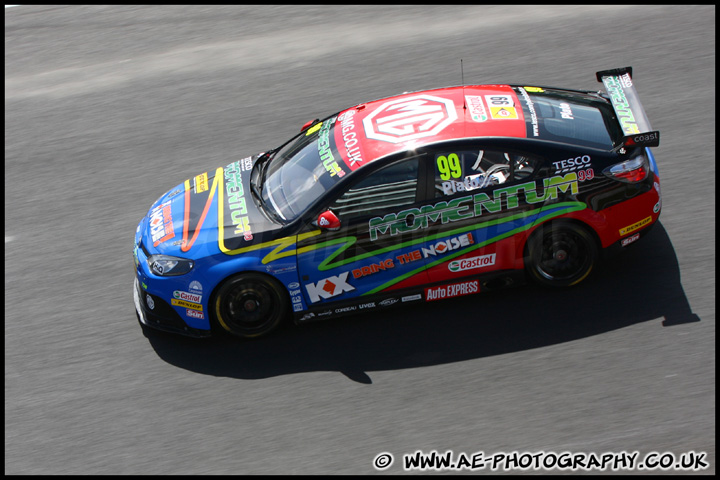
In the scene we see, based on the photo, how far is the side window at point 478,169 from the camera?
6.36 meters

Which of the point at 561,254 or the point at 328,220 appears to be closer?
the point at 328,220

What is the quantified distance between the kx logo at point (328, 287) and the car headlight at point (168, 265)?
0.95 meters

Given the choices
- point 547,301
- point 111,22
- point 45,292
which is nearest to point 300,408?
point 547,301

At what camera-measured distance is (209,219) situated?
267 inches

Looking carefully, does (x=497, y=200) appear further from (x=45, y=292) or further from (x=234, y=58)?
(x=234, y=58)

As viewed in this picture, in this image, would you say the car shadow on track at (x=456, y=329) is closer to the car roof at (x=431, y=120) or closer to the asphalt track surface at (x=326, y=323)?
the asphalt track surface at (x=326, y=323)

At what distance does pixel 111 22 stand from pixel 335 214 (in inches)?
271

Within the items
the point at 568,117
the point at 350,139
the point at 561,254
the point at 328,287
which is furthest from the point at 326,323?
the point at 568,117

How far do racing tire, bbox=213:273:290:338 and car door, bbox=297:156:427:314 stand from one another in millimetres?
286

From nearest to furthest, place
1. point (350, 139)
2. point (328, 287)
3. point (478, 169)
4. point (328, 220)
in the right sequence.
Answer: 1. point (328, 220)
2. point (478, 169)
3. point (328, 287)
4. point (350, 139)

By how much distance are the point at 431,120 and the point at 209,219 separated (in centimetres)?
196

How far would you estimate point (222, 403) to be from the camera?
622 centimetres

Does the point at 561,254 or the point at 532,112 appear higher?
the point at 532,112

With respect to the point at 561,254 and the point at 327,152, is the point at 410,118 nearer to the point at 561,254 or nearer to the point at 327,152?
the point at 327,152
